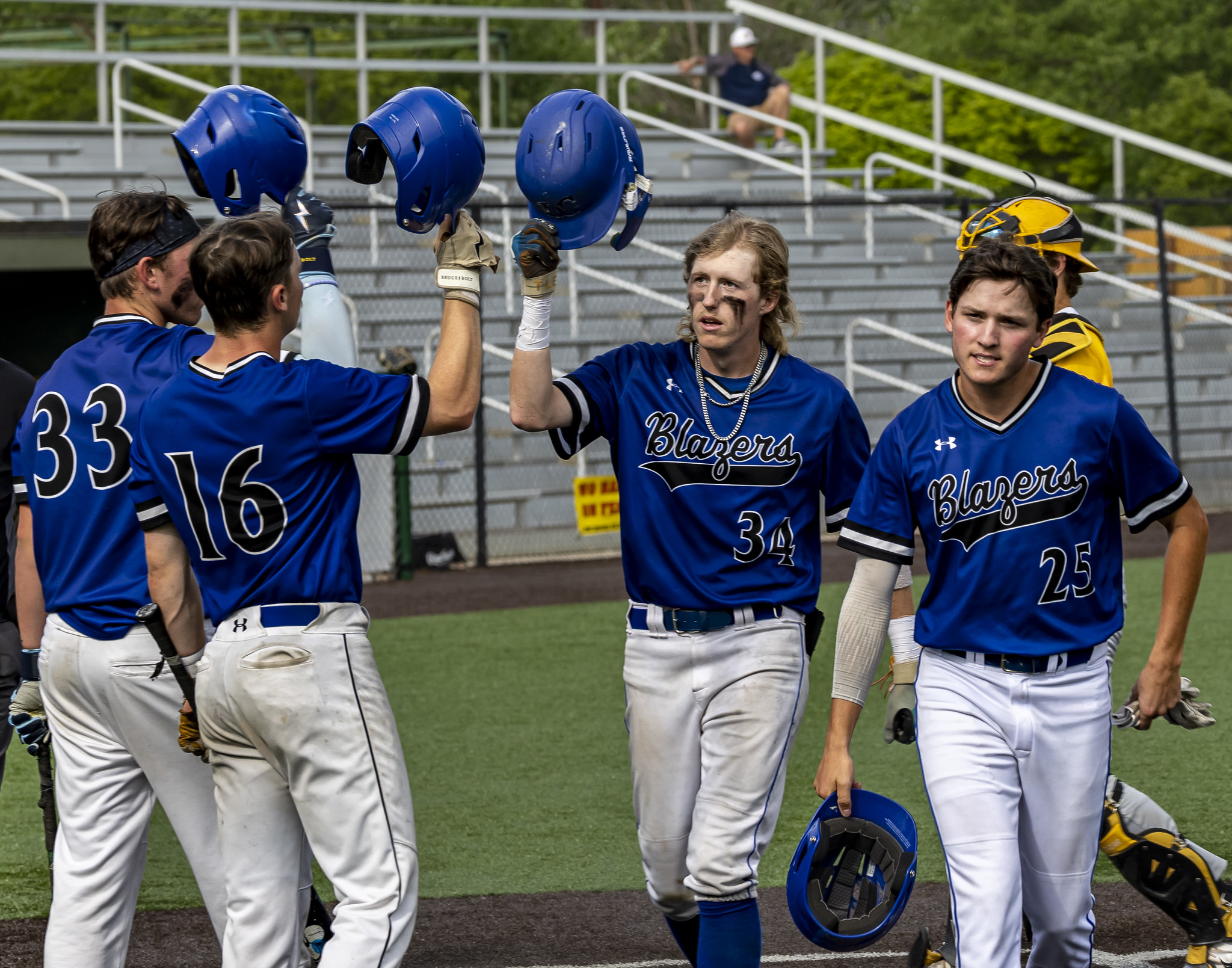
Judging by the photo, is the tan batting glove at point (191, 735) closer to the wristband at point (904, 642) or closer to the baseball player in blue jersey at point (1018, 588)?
the baseball player in blue jersey at point (1018, 588)

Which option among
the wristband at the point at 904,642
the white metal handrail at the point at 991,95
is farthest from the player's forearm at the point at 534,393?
the white metal handrail at the point at 991,95

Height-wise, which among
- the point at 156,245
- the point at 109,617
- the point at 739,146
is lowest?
the point at 109,617

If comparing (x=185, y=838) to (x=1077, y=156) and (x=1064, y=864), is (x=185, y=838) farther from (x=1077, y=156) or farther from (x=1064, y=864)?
(x=1077, y=156)

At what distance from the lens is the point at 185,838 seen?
3.98 meters

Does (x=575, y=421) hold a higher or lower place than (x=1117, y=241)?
lower

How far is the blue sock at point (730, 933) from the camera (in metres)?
4.04

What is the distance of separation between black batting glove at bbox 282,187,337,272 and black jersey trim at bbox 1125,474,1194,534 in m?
2.19

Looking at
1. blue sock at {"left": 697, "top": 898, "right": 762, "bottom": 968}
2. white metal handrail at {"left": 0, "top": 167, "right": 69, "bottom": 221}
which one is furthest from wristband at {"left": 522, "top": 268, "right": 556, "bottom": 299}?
white metal handrail at {"left": 0, "top": 167, "right": 69, "bottom": 221}

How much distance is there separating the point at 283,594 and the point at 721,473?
50.5 inches

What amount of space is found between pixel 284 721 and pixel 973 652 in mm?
1624

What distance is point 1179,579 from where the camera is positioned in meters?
3.76

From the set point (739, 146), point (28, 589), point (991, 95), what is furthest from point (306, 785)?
point (739, 146)

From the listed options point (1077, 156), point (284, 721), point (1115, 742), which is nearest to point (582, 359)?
point (1115, 742)

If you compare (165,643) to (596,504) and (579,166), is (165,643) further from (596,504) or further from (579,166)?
(596,504)
